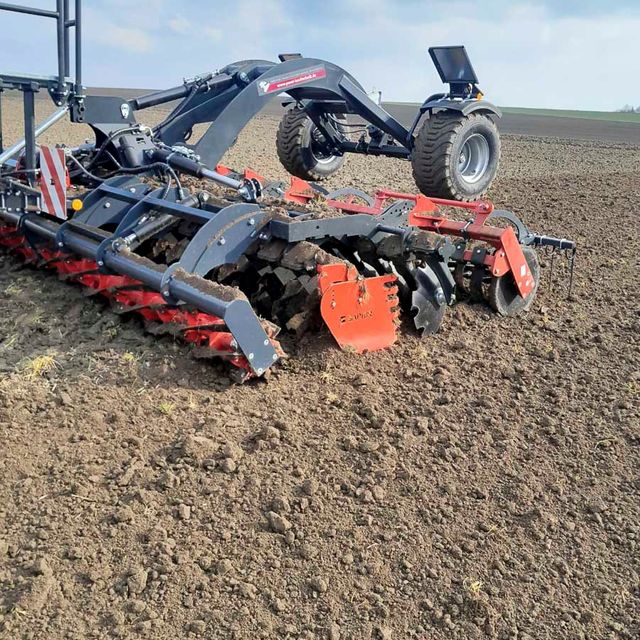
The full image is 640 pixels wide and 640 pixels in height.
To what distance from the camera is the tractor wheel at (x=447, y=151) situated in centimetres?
724

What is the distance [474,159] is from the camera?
7969 millimetres

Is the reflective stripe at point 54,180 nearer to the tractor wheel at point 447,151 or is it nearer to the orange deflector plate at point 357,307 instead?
the orange deflector plate at point 357,307

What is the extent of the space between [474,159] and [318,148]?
200 cm

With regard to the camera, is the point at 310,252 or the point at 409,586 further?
the point at 310,252

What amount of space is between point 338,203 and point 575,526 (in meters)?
3.73

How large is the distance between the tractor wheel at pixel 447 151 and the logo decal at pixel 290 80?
4.08 feet

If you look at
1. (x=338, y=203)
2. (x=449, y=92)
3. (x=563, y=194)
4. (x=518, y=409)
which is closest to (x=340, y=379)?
(x=518, y=409)

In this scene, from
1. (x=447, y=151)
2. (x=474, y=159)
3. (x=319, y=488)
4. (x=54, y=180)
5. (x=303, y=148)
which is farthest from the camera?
(x=303, y=148)

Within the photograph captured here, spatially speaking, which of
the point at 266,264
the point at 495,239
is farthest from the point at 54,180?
the point at 495,239

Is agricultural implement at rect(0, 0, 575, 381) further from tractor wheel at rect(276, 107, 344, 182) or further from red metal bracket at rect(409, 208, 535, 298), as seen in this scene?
tractor wheel at rect(276, 107, 344, 182)

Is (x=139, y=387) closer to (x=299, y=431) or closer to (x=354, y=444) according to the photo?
(x=299, y=431)

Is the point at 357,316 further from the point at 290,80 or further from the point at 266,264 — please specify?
the point at 290,80

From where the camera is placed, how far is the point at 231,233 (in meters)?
4.57

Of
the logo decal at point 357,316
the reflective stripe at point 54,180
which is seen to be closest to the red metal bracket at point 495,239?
the logo decal at point 357,316
